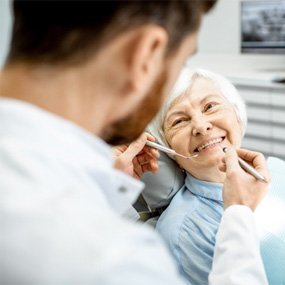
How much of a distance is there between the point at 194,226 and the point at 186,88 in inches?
18.3

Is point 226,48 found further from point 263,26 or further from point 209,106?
point 209,106

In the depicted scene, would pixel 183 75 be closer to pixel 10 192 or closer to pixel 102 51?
pixel 102 51

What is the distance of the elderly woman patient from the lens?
1.32 m


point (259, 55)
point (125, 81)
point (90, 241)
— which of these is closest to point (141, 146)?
point (125, 81)

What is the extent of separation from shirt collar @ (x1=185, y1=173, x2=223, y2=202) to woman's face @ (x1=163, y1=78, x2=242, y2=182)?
2 cm

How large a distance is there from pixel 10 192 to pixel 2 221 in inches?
1.4

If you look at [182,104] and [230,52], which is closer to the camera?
[182,104]

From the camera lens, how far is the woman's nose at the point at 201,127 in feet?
4.74

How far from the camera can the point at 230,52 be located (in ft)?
13.3

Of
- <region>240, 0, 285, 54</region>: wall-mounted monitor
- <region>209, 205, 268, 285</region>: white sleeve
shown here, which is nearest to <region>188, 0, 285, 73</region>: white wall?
<region>240, 0, 285, 54</region>: wall-mounted monitor

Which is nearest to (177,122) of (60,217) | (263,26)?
(60,217)

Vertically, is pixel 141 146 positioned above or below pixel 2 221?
below

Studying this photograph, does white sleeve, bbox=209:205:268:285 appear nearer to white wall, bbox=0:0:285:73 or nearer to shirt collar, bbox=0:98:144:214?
shirt collar, bbox=0:98:144:214

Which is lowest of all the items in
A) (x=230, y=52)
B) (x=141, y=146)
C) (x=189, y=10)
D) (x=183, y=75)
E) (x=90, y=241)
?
(x=230, y=52)
